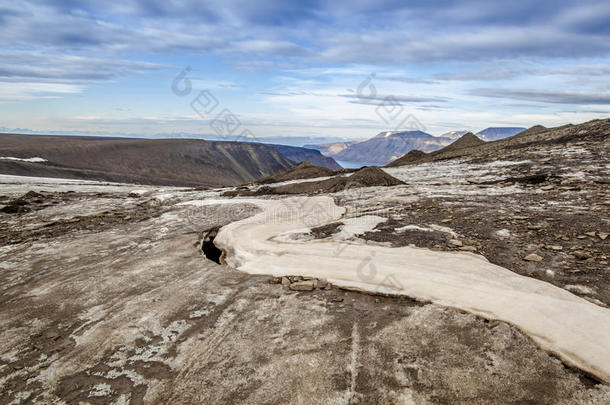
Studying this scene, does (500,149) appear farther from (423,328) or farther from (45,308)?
(45,308)

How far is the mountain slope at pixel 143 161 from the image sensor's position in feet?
237

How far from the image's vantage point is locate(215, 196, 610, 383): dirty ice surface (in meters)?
3.97

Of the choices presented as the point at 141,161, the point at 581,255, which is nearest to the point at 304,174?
the point at 581,255

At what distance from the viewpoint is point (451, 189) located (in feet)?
42.5

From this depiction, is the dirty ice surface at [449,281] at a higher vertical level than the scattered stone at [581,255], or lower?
lower

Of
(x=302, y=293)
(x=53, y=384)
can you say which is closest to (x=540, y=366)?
(x=302, y=293)

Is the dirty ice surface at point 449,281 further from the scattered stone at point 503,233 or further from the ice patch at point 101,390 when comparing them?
the ice patch at point 101,390

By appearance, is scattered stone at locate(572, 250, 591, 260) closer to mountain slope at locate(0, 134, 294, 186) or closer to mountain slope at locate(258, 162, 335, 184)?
mountain slope at locate(258, 162, 335, 184)

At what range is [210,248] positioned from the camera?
845cm

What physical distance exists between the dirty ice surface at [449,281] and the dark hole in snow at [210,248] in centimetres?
21

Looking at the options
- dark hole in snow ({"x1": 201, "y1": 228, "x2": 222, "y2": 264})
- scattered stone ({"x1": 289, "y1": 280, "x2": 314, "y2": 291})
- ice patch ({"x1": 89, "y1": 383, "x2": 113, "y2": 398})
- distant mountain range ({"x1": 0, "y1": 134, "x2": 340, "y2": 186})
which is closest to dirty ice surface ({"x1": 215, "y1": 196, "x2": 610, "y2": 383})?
dark hole in snow ({"x1": 201, "y1": 228, "x2": 222, "y2": 264})

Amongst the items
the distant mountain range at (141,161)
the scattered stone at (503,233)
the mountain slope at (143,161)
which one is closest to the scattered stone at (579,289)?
the scattered stone at (503,233)

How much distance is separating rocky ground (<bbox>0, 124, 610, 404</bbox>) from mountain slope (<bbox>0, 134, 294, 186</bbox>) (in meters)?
62.0

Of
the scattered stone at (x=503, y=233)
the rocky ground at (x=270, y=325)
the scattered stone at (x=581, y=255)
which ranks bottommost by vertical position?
the rocky ground at (x=270, y=325)
